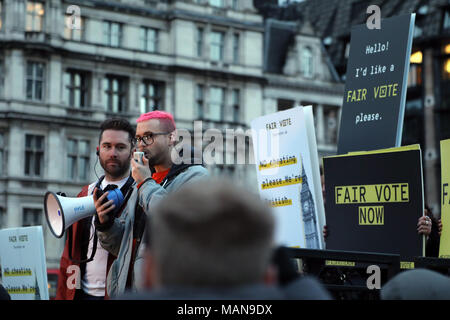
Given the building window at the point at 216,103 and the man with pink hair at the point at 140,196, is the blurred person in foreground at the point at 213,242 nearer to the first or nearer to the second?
the man with pink hair at the point at 140,196

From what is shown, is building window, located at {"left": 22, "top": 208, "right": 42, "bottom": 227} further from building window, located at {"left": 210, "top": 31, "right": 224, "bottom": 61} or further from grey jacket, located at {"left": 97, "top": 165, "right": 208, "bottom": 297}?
grey jacket, located at {"left": 97, "top": 165, "right": 208, "bottom": 297}

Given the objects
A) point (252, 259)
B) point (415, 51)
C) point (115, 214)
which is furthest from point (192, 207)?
point (415, 51)

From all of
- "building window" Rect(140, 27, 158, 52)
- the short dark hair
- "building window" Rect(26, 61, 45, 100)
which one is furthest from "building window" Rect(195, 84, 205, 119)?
the short dark hair

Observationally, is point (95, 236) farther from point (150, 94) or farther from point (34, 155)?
point (150, 94)

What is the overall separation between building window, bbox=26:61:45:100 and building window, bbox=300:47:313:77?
12.9m

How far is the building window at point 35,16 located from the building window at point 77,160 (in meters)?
4.74

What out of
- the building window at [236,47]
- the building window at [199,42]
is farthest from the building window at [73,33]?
the building window at [236,47]

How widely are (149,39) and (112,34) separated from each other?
5.74ft

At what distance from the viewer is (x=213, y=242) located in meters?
1.89

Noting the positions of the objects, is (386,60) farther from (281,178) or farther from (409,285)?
(409,285)

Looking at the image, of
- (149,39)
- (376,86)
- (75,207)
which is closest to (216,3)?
(149,39)

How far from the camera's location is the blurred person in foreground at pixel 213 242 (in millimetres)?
1888

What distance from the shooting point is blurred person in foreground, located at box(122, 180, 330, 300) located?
189 cm
